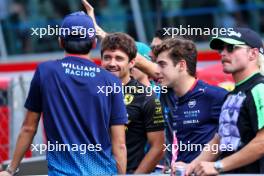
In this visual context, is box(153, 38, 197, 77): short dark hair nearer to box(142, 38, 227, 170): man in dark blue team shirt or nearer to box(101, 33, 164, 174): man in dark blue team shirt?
box(142, 38, 227, 170): man in dark blue team shirt

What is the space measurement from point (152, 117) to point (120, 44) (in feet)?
1.89

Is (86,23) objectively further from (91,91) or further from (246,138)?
(246,138)

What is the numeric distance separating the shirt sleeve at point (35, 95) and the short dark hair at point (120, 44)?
1.14 metres

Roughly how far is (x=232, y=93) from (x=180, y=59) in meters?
0.74

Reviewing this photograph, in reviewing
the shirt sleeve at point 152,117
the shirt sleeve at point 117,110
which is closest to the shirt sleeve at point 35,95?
the shirt sleeve at point 117,110

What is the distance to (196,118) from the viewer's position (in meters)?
5.37

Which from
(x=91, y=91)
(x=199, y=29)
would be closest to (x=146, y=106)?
(x=91, y=91)

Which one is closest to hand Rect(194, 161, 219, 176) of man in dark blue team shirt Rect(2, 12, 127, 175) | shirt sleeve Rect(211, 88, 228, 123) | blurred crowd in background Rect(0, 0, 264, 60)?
man in dark blue team shirt Rect(2, 12, 127, 175)

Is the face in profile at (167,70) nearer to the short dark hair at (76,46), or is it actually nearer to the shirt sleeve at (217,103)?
the shirt sleeve at (217,103)

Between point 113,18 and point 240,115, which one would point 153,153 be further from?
point 113,18

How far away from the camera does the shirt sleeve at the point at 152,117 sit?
6.03 meters

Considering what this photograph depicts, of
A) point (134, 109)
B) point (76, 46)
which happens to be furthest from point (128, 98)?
point (76, 46)

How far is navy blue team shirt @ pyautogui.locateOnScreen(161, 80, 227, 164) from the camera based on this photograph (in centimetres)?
534

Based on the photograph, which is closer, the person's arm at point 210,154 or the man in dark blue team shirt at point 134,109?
the person's arm at point 210,154
